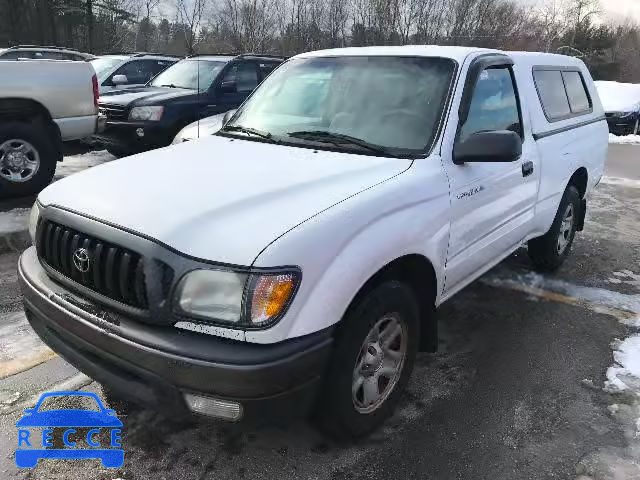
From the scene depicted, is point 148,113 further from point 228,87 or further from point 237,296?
point 237,296

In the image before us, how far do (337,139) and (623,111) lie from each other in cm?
1740

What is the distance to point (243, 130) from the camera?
12.1 feet

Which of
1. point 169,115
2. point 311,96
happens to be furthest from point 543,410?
point 169,115

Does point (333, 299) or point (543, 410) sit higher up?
point (333, 299)

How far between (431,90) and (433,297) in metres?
1.20

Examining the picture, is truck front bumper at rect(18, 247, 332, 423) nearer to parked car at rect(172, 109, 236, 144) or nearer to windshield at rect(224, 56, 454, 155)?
windshield at rect(224, 56, 454, 155)

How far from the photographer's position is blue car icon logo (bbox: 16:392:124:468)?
2.63 meters

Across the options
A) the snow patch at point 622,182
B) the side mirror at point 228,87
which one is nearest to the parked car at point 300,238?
the side mirror at point 228,87

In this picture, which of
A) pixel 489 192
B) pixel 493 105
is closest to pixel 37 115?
pixel 493 105

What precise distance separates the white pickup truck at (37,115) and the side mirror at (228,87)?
2.22m

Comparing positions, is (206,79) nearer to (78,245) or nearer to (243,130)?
(243,130)

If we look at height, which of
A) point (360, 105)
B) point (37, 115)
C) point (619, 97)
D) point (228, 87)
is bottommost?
point (619, 97)

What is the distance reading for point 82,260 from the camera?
2375mm

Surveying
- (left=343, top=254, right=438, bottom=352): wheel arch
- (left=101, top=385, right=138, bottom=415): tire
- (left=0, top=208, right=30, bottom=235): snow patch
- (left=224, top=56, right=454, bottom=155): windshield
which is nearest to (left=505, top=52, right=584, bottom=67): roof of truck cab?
(left=224, top=56, right=454, bottom=155): windshield
